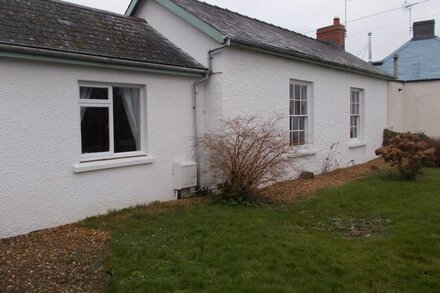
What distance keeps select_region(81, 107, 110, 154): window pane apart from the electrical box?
1.68m

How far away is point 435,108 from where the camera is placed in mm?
20281

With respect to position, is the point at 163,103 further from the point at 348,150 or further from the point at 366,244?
the point at 348,150

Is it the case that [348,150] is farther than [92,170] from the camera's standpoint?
Yes

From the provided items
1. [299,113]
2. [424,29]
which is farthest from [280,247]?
[424,29]

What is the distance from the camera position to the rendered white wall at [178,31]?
9766 millimetres

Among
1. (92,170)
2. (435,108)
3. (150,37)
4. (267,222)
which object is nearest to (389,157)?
(267,222)

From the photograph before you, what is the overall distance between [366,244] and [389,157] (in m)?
6.01

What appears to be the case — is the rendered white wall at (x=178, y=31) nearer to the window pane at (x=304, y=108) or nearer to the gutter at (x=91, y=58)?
the gutter at (x=91, y=58)

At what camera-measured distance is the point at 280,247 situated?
5652mm

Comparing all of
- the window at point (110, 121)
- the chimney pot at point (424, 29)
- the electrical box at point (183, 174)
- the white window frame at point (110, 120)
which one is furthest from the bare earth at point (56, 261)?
the chimney pot at point (424, 29)

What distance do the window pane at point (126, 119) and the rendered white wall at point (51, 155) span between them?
285 millimetres

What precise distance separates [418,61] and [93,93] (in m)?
20.6

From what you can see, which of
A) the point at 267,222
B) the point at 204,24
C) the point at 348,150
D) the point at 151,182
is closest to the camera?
the point at 267,222

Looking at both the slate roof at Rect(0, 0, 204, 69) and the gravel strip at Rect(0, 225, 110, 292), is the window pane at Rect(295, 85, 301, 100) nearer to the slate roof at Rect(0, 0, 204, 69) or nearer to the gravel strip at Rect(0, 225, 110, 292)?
the slate roof at Rect(0, 0, 204, 69)
